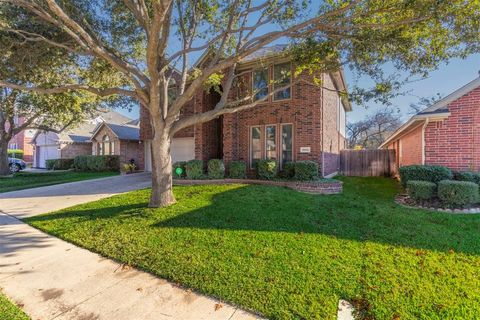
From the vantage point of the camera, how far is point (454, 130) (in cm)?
829

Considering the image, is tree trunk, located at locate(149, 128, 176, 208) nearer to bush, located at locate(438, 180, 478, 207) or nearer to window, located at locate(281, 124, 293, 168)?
window, located at locate(281, 124, 293, 168)

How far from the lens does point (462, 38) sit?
6277mm

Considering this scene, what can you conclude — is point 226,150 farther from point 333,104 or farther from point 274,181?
point 333,104

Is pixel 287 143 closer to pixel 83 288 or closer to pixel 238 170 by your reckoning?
pixel 238 170

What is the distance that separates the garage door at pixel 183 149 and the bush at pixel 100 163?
752 cm

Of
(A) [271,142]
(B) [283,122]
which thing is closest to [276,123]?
(B) [283,122]

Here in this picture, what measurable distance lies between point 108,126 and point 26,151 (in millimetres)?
29059

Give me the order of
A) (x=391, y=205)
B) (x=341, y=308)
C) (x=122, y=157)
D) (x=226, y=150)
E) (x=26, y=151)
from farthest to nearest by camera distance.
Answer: (x=26, y=151) < (x=122, y=157) < (x=226, y=150) < (x=391, y=205) < (x=341, y=308)

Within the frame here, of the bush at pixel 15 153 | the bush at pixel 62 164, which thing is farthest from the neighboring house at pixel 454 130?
the bush at pixel 15 153

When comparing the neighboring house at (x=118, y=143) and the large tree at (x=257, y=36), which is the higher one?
the large tree at (x=257, y=36)

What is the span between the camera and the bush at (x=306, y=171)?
387 inches

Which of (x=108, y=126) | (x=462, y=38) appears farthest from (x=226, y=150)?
(x=108, y=126)

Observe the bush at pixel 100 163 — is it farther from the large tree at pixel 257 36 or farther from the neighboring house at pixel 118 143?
the large tree at pixel 257 36

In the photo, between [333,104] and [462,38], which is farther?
[333,104]
